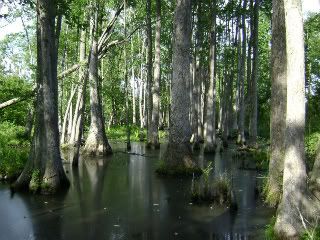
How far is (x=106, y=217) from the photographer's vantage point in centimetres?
882

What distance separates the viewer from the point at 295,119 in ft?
21.1

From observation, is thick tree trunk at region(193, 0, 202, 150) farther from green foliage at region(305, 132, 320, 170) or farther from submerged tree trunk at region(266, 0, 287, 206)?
submerged tree trunk at region(266, 0, 287, 206)

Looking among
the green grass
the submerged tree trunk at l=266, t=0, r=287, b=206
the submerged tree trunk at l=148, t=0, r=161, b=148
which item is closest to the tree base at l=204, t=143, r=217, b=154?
the submerged tree trunk at l=148, t=0, r=161, b=148

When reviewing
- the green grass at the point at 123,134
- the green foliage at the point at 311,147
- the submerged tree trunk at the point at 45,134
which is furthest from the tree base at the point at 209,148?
the submerged tree trunk at the point at 45,134

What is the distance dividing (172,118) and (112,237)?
7462 mm

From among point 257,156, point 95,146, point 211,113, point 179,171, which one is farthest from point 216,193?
point 211,113

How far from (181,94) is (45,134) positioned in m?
4.99

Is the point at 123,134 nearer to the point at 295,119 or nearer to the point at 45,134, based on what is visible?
the point at 45,134

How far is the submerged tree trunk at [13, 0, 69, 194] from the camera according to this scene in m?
11.2

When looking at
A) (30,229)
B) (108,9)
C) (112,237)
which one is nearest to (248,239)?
(112,237)

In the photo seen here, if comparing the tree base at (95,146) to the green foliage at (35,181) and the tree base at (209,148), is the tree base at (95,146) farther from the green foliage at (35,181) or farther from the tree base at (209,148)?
the green foliage at (35,181)

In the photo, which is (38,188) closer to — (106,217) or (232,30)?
(106,217)

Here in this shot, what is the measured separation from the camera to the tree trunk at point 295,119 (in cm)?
638

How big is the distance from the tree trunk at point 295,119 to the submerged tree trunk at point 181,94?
7774 millimetres
